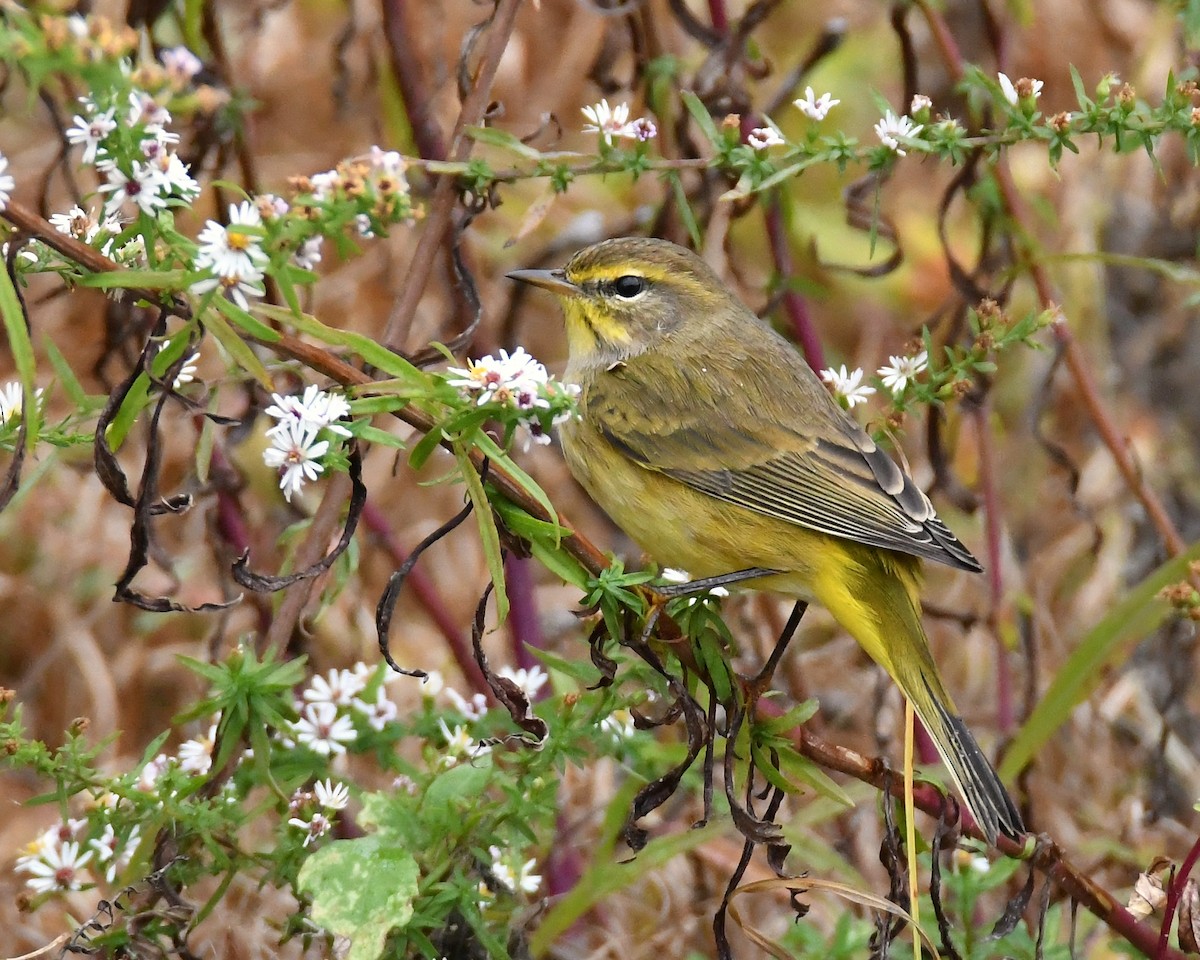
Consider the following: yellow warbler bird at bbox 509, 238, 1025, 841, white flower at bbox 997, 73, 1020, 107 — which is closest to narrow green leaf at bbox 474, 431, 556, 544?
yellow warbler bird at bbox 509, 238, 1025, 841

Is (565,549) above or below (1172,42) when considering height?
below

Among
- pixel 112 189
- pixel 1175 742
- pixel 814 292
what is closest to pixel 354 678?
pixel 112 189

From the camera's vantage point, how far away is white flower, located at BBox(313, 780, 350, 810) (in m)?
2.39

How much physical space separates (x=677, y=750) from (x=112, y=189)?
1633mm

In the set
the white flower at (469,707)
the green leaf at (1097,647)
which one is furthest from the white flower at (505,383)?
the green leaf at (1097,647)

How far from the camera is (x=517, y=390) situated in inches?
75.8

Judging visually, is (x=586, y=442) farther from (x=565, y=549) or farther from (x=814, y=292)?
(x=565, y=549)

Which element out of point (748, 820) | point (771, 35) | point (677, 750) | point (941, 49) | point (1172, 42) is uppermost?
point (771, 35)

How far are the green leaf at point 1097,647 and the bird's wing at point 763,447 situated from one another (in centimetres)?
33

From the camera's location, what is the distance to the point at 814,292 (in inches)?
137

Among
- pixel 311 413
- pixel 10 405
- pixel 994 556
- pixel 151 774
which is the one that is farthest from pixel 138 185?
pixel 994 556

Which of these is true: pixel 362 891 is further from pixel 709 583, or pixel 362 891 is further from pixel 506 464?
pixel 709 583

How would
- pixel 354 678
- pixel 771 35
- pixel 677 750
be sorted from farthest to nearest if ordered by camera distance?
pixel 771 35, pixel 677 750, pixel 354 678

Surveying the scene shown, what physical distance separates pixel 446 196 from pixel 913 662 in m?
1.31
